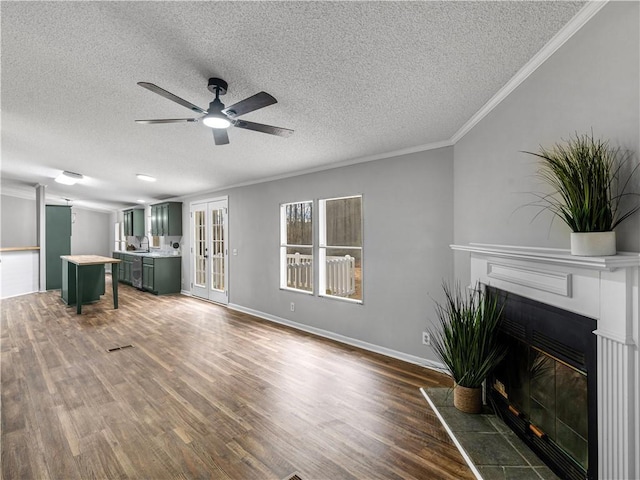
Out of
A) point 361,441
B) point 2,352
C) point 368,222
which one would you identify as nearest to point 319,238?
point 368,222

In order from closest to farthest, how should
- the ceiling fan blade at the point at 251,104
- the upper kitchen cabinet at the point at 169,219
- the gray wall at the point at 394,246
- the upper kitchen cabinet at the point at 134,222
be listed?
1. the ceiling fan blade at the point at 251,104
2. the gray wall at the point at 394,246
3. the upper kitchen cabinet at the point at 169,219
4. the upper kitchen cabinet at the point at 134,222

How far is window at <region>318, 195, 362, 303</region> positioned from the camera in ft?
13.5

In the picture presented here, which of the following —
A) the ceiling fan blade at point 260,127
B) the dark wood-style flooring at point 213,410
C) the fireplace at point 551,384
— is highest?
the ceiling fan blade at point 260,127

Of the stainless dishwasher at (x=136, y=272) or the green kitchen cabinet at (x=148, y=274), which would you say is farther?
the stainless dishwasher at (x=136, y=272)

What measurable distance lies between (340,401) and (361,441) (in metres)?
0.50

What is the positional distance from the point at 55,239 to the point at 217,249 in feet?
14.7

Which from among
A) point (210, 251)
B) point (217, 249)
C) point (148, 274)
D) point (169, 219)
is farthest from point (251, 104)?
point (148, 274)

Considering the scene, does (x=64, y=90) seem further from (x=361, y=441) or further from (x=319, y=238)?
(x=361, y=441)

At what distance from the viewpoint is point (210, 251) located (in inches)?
248

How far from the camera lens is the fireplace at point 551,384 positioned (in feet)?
4.48

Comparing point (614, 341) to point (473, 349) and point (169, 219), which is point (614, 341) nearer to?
point (473, 349)

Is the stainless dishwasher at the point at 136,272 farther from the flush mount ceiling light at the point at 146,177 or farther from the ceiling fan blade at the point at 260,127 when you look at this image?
the ceiling fan blade at the point at 260,127

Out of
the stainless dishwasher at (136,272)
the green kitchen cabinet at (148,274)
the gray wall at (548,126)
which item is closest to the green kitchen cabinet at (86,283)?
the green kitchen cabinet at (148,274)

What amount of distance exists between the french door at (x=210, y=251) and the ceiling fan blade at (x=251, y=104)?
13.3ft
